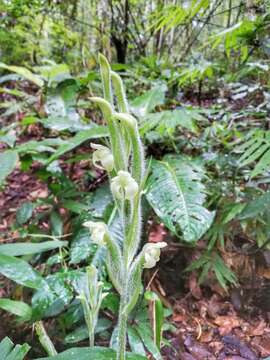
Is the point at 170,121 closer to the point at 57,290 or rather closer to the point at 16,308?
the point at 57,290

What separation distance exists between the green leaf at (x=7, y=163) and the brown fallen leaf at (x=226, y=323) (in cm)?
127

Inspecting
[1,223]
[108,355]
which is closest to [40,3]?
[1,223]

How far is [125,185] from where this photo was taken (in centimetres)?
85

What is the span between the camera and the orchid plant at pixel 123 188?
862 mm

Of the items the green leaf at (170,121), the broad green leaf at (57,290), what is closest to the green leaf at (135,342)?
the broad green leaf at (57,290)

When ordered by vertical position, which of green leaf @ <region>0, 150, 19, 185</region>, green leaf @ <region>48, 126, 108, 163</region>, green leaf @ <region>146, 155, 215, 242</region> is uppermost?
green leaf @ <region>48, 126, 108, 163</region>

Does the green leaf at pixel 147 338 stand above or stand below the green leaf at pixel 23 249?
below

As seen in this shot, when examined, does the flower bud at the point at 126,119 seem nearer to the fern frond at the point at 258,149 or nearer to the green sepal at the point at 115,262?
the green sepal at the point at 115,262

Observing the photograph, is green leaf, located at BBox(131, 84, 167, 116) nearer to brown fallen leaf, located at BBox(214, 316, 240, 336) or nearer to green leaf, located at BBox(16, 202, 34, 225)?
green leaf, located at BBox(16, 202, 34, 225)

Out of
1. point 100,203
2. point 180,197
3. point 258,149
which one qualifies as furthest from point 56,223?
point 258,149

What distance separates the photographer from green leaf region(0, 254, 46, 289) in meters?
1.29

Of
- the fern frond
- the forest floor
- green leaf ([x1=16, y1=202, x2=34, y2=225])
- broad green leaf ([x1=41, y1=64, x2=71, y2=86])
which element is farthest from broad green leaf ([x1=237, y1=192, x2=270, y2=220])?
broad green leaf ([x1=41, y1=64, x2=71, y2=86])

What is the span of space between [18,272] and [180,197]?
0.79 metres

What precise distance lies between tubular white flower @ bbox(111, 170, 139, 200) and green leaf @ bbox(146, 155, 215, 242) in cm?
73
